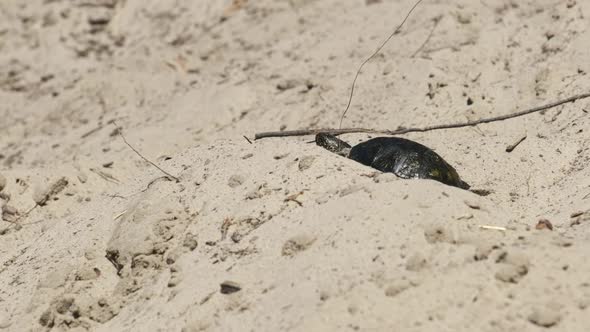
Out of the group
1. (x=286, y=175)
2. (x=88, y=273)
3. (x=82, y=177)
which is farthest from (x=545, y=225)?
(x=82, y=177)

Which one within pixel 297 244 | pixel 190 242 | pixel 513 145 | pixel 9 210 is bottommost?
pixel 9 210

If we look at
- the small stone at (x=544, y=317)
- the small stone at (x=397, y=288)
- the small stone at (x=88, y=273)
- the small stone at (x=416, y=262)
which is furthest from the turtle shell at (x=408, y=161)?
→ the small stone at (x=88, y=273)

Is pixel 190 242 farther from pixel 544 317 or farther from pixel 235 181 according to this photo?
pixel 544 317

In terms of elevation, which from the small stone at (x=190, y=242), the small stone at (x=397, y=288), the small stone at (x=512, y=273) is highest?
the small stone at (x=512, y=273)

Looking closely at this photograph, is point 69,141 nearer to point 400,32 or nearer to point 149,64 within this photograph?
point 149,64

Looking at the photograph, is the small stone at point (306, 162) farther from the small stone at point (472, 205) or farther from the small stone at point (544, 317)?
the small stone at point (544, 317)

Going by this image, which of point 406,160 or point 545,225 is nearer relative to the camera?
point 545,225

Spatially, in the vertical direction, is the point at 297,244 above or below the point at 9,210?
above
